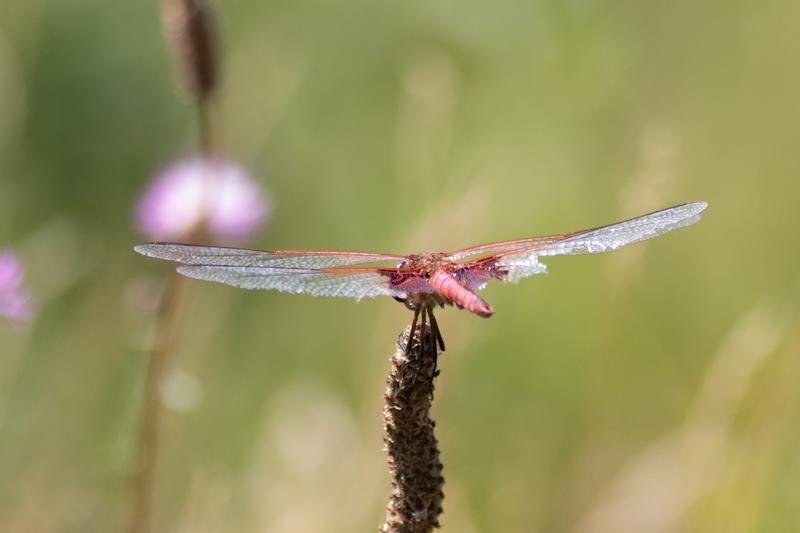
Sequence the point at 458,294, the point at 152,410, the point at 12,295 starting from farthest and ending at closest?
the point at 152,410, the point at 12,295, the point at 458,294

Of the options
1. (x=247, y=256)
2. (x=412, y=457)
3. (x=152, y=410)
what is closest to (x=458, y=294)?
(x=412, y=457)

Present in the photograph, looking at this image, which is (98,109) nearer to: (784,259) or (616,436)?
(616,436)

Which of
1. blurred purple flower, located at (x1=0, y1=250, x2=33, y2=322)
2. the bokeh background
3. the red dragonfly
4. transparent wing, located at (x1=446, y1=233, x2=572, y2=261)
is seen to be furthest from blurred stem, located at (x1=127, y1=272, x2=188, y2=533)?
transparent wing, located at (x1=446, y1=233, x2=572, y2=261)

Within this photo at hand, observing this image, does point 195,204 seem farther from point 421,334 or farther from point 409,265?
point 421,334

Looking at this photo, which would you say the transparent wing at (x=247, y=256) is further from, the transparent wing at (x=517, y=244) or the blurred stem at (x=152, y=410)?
the blurred stem at (x=152, y=410)

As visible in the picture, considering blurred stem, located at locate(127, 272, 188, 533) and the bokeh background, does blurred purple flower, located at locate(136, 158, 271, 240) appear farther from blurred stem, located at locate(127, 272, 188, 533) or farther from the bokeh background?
blurred stem, located at locate(127, 272, 188, 533)
